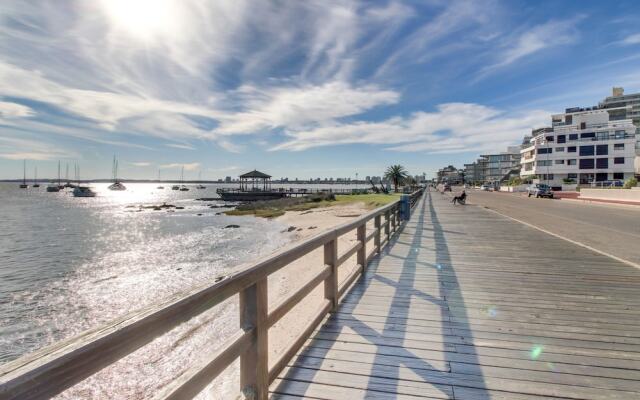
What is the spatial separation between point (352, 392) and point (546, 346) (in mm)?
2150

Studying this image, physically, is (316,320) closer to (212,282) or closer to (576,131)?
(212,282)

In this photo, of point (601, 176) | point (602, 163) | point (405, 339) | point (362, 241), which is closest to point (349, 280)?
point (362, 241)

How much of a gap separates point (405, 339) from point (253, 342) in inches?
75.5

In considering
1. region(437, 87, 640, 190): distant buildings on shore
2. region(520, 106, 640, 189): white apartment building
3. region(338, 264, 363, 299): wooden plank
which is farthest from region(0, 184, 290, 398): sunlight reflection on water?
region(520, 106, 640, 189): white apartment building

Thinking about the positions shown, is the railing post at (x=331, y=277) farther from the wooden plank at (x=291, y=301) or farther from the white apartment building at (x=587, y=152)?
the white apartment building at (x=587, y=152)

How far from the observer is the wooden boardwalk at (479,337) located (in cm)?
291

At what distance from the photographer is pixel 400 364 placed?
3.26 metres

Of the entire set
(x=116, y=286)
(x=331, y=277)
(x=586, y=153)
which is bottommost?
(x=116, y=286)

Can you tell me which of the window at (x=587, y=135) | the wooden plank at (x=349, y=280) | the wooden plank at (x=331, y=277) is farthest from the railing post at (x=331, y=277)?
the window at (x=587, y=135)

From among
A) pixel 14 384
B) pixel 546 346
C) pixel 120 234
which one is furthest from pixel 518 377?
pixel 120 234

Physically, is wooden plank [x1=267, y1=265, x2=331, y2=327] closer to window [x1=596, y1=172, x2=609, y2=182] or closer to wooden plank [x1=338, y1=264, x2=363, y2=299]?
wooden plank [x1=338, y1=264, x2=363, y2=299]

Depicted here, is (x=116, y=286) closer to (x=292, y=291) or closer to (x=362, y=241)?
(x=362, y=241)

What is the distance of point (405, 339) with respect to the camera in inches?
149

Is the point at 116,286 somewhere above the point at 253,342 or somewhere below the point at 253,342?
below
